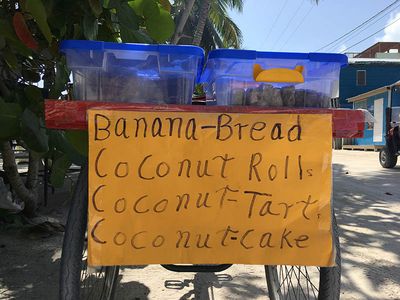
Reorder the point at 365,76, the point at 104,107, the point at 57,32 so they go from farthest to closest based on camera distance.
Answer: the point at 365,76 → the point at 57,32 → the point at 104,107

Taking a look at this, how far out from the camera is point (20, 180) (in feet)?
13.4

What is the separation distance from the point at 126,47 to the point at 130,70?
86mm

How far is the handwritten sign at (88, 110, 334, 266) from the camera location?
1.37 metres

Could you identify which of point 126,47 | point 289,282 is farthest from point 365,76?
point 126,47

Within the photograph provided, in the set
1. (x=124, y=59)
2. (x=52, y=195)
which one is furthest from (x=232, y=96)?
(x=52, y=195)

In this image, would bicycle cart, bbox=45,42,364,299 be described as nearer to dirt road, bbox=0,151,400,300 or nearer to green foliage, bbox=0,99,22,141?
green foliage, bbox=0,99,22,141

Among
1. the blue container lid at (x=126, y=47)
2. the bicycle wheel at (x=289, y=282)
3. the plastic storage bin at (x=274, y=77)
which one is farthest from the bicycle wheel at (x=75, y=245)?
the bicycle wheel at (x=289, y=282)

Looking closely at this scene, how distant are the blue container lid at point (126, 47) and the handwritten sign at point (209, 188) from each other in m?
0.24

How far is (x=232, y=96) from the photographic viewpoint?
1559mm

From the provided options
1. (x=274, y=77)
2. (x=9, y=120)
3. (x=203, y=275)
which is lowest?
(x=203, y=275)

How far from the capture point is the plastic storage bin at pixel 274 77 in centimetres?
151

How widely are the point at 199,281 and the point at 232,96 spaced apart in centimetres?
192

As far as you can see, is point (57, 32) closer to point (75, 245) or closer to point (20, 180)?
point (75, 245)

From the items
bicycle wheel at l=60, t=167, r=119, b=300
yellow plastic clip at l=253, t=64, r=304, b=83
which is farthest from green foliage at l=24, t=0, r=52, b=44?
yellow plastic clip at l=253, t=64, r=304, b=83
